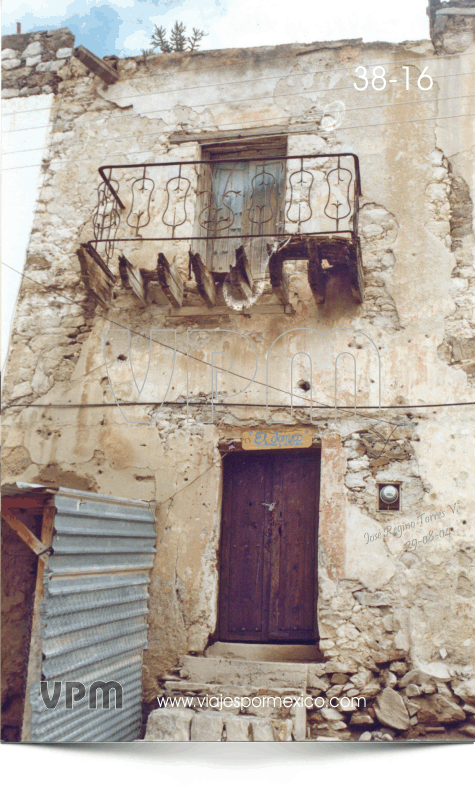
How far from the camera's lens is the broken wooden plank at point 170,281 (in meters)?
4.98

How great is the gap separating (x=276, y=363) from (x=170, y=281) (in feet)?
3.37

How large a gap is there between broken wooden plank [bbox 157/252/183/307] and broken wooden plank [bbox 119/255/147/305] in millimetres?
241

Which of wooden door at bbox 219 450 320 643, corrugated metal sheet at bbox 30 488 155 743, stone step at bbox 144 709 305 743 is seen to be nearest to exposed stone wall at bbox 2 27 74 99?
wooden door at bbox 219 450 320 643

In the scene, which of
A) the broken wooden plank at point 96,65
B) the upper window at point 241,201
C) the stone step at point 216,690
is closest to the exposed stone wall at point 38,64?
the broken wooden plank at point 96,65

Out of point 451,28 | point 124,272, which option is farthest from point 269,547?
point 451,28

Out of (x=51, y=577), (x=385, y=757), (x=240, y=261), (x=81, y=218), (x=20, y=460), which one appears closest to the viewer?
(x=51, y=577)

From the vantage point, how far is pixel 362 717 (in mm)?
4387

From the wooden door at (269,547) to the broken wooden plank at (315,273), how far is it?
1.20 m

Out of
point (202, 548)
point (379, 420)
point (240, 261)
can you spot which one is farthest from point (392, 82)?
point (202, 548)

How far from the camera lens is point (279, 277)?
16.4 feet

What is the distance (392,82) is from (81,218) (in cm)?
283

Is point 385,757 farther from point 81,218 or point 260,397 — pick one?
point 81,218

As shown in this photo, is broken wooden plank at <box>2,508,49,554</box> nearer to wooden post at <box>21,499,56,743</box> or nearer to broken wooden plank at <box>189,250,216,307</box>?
wooden post at <box>21,499,56,743</box>

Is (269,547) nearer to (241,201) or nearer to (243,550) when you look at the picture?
(243,550)
